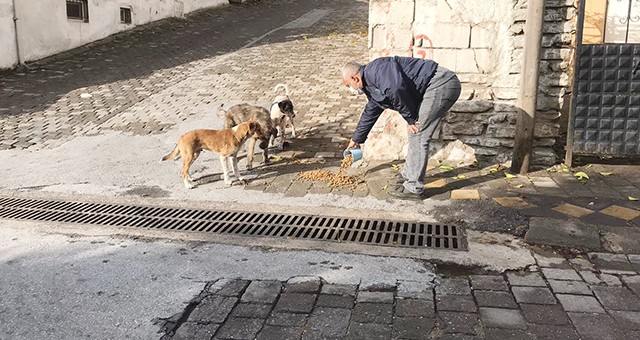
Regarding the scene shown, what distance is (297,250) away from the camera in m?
4.50

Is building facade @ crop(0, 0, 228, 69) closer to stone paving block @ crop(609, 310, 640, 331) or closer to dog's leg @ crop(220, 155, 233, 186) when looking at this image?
dog's leg @ crop(220, 155, 233, 186)

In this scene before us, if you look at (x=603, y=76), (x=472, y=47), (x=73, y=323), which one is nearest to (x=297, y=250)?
(x=73, y=323)

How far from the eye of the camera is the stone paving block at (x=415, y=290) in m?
3.70

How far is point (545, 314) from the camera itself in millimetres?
3441

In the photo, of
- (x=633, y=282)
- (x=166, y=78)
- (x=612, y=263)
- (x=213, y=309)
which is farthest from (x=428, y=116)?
(x=166, y=78)

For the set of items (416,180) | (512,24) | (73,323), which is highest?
(512,24)

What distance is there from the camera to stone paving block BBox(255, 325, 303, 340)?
3.24m

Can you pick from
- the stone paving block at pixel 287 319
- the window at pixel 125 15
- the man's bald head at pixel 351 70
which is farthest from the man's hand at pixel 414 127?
the window at pixel 125 15

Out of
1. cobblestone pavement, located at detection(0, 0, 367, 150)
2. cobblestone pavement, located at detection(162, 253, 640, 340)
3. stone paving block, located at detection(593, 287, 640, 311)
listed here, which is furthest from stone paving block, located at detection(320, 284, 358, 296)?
cobblestone pavement, located at detection(0, 0, 367, 150)

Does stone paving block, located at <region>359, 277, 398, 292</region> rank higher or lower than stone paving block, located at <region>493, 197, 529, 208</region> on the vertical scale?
lower

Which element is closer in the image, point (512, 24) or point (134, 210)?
point (134, 210)

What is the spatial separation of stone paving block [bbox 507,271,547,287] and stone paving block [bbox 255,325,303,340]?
5.06 feet

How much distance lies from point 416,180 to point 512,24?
7.16 feet

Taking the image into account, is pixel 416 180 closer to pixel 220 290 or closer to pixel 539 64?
pixel 539 64
